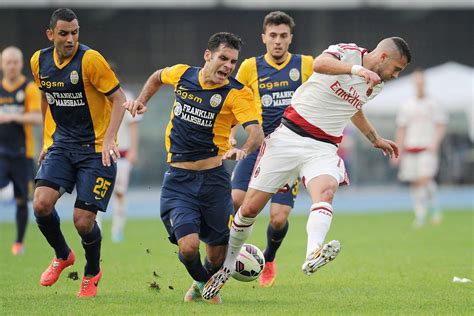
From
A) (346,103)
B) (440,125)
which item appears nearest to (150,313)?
(346,103)

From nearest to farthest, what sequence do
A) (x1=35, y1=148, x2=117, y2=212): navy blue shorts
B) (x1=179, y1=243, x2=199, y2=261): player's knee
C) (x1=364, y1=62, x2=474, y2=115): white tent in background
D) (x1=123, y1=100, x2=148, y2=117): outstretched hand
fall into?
(x1=179, y1=243, x2=199, y2=261): player's knee < (x1=123, y1=100, x2=148, y2=117): outstretched hand < (x1=35, y1=148, x2=117, y2=212): navy blue shorts < (x1=364, y1=62, x2=474, y2=115): white tent in background

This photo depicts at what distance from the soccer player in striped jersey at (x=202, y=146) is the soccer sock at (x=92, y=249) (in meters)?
0.77

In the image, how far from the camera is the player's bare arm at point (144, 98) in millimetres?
8898

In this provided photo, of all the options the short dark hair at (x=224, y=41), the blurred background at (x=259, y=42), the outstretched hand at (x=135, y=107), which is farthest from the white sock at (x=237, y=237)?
the blurred background at (x=259, y=42)

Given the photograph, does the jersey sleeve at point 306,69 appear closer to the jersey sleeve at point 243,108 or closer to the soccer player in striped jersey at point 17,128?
the jersey sleeve at point 243,108

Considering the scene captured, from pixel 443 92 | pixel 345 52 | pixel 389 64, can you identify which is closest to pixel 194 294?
pixel 345 52

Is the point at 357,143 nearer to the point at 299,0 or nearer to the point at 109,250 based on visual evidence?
the point at 299,0

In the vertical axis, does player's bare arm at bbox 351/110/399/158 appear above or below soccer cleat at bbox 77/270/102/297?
above

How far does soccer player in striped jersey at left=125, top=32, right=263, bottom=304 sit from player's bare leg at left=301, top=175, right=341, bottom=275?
67 cm

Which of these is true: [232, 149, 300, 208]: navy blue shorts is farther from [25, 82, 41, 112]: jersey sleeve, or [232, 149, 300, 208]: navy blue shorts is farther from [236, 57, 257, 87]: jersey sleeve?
[25, 82, 41, 112]: jersey sleeve

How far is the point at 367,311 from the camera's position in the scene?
27.6ft

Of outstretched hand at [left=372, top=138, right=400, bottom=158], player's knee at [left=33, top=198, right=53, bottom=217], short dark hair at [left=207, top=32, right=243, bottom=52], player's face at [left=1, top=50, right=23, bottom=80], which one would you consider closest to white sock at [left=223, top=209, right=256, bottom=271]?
outstretched hand at [left=372, top=138, right=400, bottom=158]

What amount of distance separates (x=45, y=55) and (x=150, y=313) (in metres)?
2.71

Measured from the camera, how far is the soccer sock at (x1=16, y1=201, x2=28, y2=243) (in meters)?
14.2
